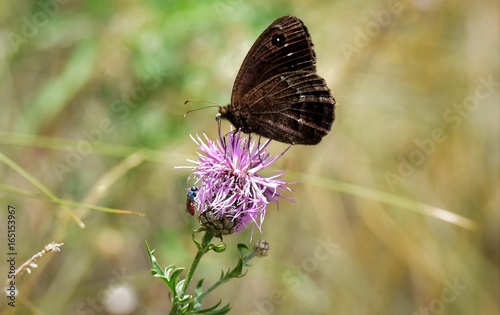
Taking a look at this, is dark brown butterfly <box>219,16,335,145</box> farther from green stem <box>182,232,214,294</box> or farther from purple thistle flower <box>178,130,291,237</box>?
green stem <box>182,232,214,294</box>

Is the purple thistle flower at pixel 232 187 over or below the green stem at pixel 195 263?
over

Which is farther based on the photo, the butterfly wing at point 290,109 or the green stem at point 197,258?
the butterfly wing at point 290,109

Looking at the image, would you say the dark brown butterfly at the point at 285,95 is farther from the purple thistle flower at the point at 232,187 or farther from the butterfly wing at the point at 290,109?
the purple thistle flower at the point at 232,187

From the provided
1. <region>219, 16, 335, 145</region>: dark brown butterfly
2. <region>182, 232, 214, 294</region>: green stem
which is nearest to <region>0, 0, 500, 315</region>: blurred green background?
<region>219, 16, 335, 145</region>: dark brown butterfly

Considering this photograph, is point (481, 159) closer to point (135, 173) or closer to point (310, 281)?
point (310, 281)

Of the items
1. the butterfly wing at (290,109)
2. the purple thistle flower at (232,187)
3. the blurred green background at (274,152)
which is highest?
the blurred green background at (274,152)

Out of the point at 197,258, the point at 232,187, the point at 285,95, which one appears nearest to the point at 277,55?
the point at 285,95

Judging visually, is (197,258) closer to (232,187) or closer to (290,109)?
(232,187)

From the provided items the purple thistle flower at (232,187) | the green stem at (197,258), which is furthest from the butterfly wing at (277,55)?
the green stem at (197,258)

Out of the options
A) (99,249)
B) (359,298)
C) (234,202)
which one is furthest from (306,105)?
(359,298)
